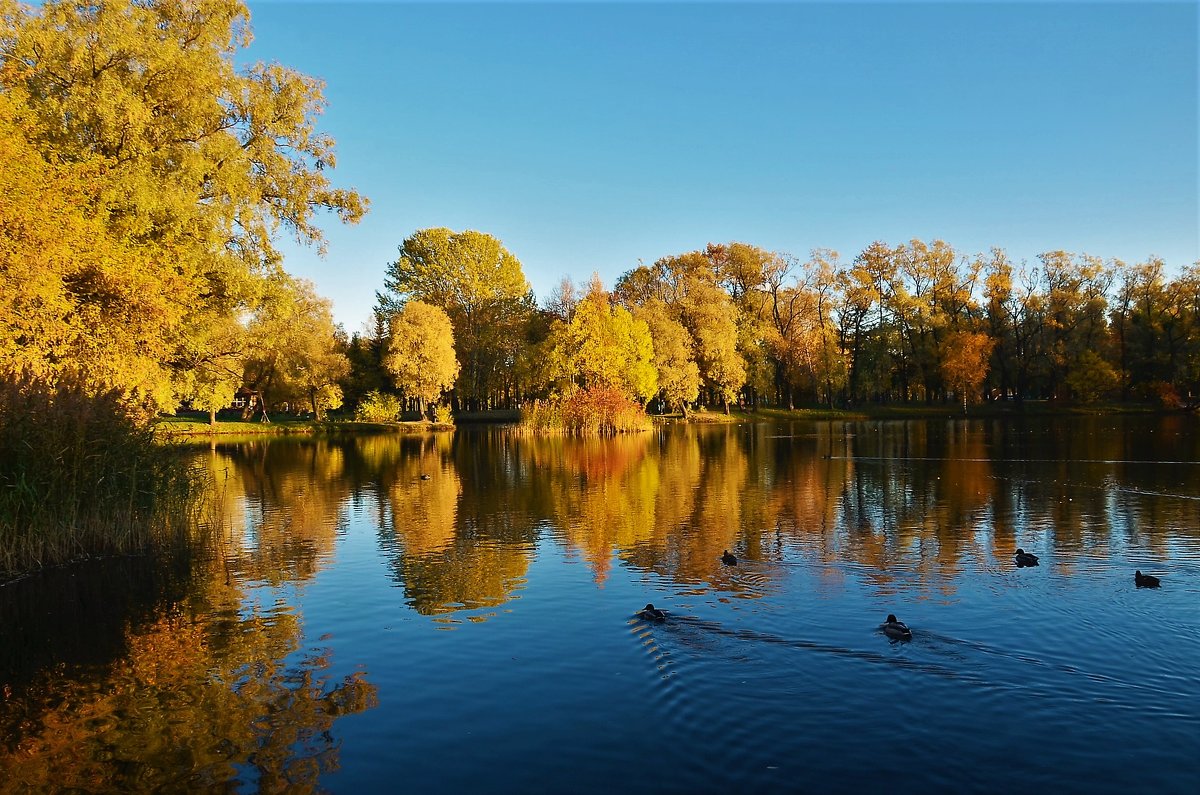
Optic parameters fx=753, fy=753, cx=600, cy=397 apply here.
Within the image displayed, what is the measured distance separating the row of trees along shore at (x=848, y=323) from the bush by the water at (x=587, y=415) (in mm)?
15590

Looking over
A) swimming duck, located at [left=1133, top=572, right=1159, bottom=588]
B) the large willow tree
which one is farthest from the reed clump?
swimming duck, located at [left=1133, top=572, right=1159, bottom=588]

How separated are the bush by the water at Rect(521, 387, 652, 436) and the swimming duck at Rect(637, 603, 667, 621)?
167ft

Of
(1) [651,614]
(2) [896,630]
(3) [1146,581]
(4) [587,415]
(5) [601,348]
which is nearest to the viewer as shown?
(2) [896,630]

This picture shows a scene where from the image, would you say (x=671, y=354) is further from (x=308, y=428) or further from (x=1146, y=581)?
(x=1146, y=581)

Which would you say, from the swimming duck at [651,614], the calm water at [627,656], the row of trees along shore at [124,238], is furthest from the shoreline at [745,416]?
the swimming duck at [651,614]

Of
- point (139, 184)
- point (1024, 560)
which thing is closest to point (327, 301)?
point (139, 184)

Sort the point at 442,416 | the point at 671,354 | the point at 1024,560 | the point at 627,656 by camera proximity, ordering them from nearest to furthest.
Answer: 1. the point at 627,656
2. the point at 1024,560
3. the point at 671,354
4. the point at 442,416

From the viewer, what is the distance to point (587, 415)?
2552 inches

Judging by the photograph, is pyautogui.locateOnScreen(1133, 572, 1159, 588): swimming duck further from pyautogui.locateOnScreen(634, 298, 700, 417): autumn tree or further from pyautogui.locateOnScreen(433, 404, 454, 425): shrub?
pyautogui.locateOnScreen(433, 404, 454, 425): shrub

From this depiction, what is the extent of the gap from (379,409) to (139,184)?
58582 millimetres

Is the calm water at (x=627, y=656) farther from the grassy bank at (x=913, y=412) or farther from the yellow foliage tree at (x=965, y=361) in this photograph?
the yellow foliage tree at (x=965, y=361)

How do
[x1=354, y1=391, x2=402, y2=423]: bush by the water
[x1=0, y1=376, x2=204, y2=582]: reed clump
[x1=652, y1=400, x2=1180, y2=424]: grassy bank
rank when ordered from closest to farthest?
[x1=0, y1=376, x2=204, y2=582]: reed clump → [x1=354, y1=391, x2=402, y2=423]: bush by the water → [x1=652, y1=400, x2=1180, y2=424]: grassy bank

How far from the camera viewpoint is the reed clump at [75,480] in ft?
49.8

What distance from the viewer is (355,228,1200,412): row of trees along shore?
283 ft
